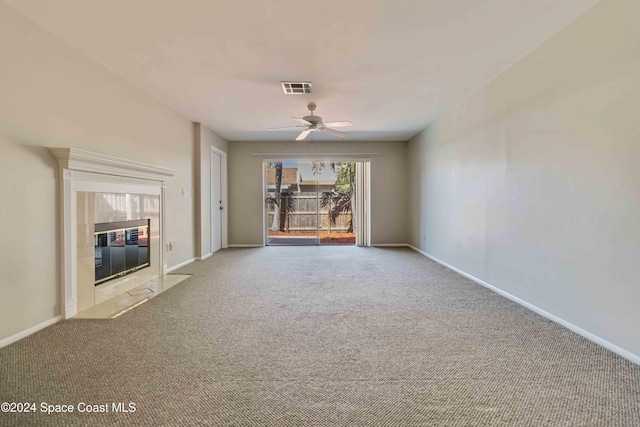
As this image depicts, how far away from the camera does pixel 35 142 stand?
239cm

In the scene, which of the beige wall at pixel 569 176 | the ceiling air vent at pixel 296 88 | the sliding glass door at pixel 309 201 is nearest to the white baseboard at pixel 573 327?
the beige wall at pixel 569 176

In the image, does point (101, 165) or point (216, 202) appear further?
point (216, 202)

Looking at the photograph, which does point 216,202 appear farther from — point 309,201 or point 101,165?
point 101,165

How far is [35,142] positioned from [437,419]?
334 cm

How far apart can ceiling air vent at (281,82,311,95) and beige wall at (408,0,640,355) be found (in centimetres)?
213

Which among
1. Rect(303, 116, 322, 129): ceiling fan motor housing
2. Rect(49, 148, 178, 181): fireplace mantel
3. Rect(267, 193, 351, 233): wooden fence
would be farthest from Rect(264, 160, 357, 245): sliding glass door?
Rect(49, 148, 178, 181): fireplace mantel

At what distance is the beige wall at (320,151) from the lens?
689cm

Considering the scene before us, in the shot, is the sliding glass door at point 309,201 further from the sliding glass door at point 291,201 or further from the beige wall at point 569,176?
the beige wall at point 569,176

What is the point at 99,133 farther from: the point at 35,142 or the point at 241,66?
the point at 241,66

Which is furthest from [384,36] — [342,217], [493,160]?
[342,217]

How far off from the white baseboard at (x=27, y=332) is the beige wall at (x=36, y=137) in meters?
0.03

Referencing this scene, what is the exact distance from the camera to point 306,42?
2.62m

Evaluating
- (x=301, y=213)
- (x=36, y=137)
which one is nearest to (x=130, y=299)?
(x=36, y=137)

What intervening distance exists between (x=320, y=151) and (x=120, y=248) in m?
4.51
